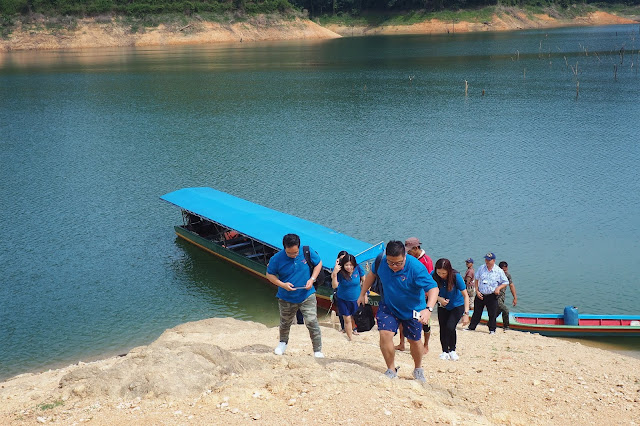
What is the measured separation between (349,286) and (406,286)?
3.74 metres

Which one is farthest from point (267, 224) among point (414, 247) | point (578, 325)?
point (414, 247)

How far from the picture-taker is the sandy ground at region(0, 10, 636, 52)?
117562mm

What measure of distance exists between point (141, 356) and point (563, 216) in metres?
22.0

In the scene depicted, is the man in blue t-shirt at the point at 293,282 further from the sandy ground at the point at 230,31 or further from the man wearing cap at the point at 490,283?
the sandy ground at the point at 230,31

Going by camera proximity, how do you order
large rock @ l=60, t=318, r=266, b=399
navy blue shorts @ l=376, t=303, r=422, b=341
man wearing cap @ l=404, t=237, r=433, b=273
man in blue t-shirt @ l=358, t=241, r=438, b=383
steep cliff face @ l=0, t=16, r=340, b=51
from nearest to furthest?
large rock @ l=60, t=318, r=266, b=399 → man in blue t-shirt @ l=358, t=241, r=438, b=383 → navy blue shorts @ l=376, t=303, r=422, b=341 → man wearing cap @ l=404, t=237, r=433, b=273 → steep cliff face @ l=0, t=16, r=340, b=51

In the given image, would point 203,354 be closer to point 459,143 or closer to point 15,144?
point 459,143

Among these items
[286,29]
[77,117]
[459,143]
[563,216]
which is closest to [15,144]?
[77,117]

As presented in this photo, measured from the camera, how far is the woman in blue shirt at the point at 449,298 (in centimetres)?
1114

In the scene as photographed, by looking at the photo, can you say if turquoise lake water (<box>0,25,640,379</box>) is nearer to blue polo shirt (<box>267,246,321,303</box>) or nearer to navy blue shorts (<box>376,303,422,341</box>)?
blue polo shirt (<box>267,246,321,303</box>)

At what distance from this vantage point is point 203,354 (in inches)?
383

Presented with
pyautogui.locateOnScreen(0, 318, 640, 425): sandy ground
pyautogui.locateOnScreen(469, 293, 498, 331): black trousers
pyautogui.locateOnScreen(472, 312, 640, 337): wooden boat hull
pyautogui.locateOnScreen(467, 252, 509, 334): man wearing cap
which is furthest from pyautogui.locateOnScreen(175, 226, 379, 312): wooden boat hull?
pyautogui.locateOnScreen(0, 318, 640, 425): sandy ground

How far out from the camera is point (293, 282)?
35.9 feet

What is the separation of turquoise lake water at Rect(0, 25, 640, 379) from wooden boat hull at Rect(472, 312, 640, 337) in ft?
7.41

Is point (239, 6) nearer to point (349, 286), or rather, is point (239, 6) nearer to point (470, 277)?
→ point (470, 277)
